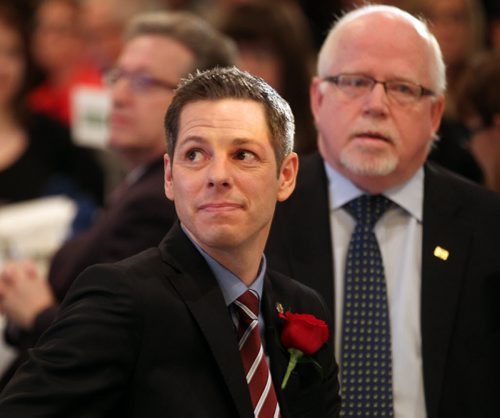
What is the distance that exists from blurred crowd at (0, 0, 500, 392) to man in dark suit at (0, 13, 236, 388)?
25mm

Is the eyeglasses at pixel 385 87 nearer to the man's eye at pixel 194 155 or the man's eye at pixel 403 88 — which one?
the man's eye at pixel 403 88

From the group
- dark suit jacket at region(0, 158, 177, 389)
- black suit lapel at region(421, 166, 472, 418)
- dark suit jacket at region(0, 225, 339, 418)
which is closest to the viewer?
dark suit jacket at region(0, 225, 339, 418)

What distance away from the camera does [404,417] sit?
3049 mm

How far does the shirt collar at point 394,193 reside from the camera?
3.23 metres

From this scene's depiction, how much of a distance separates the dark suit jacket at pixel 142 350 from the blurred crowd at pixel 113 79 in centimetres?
186

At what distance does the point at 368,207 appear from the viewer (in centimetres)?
323

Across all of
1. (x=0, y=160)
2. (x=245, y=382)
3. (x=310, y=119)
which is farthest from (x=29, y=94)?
(x=245, y=382)

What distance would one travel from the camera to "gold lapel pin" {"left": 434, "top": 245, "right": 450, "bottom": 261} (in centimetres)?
315

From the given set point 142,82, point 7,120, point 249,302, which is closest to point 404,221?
point 249,302

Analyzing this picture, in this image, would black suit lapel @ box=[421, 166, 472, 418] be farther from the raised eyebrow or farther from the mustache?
the raised eyebrow

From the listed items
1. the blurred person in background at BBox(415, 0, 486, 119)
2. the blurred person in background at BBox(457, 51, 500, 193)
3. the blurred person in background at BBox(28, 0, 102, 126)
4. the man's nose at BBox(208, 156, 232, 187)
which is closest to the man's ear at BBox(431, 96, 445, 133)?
the blurred person in background at BBox(457, 51, 500, 193)

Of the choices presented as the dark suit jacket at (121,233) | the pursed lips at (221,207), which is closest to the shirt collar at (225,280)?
the pursed lips at (221,207)

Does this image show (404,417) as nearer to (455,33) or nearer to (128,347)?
(128,347)

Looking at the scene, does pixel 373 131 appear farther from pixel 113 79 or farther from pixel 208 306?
pixel 113 79
